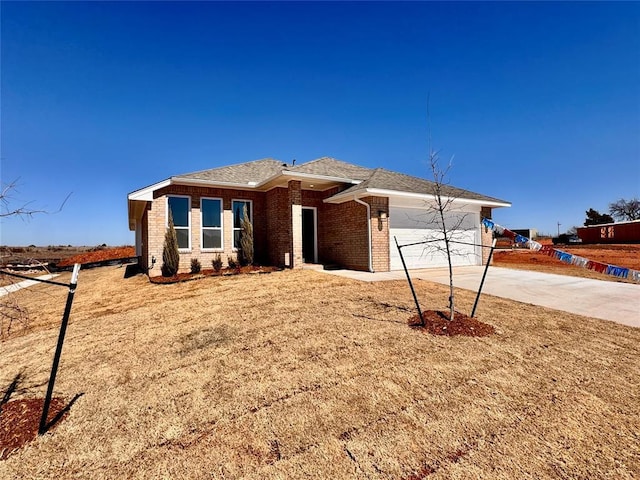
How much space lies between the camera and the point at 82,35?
8078 millimetres

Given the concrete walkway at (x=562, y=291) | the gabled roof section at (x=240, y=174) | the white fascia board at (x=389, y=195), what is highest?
the gabled roof section at (x=240, y=174)

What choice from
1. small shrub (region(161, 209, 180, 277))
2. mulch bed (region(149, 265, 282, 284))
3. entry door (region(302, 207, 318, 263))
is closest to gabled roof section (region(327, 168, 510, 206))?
entry door (region(302, 207, 318, 263))

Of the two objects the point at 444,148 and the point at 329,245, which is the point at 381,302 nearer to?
the point at 444,148

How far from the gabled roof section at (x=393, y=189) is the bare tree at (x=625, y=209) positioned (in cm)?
5218

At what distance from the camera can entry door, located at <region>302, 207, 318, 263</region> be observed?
13.5 m

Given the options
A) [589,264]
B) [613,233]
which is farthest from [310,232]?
[613,233]

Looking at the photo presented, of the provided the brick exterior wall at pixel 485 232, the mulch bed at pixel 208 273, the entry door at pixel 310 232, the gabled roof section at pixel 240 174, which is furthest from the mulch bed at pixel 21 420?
the brick exterior wall at pixel 485 232

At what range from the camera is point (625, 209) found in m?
47.3

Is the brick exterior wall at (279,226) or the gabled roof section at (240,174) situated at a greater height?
the gabled roof section at (240,174)

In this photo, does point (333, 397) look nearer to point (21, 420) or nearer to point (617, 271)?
point (21, 420)

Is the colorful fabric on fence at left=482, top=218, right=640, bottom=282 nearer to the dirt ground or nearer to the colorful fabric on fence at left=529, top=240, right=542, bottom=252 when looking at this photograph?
the colorful fabric on fence at left=529, top=240, right=542, bottom=252

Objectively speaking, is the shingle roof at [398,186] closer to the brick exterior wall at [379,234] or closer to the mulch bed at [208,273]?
the brick exterior wall at [379,234]

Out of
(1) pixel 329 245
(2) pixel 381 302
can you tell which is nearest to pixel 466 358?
(2) pixel 381 302

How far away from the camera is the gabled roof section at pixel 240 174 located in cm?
1174
